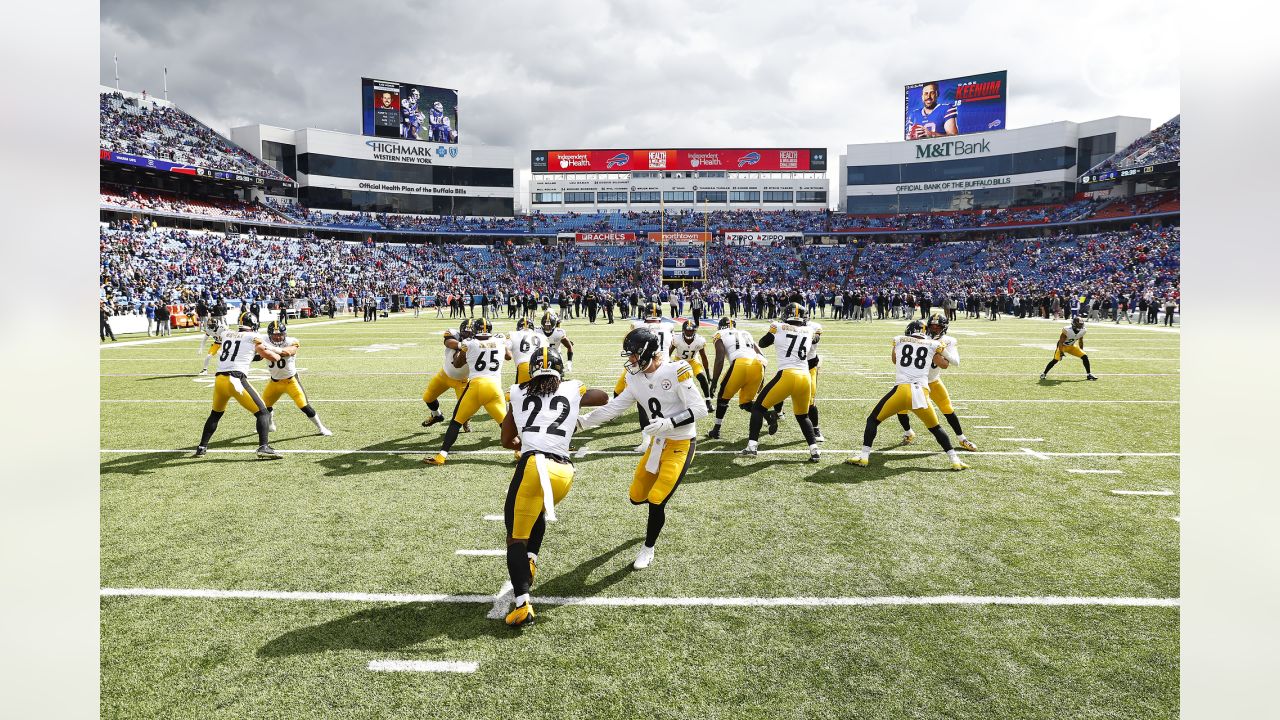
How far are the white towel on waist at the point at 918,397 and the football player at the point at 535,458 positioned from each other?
466cm

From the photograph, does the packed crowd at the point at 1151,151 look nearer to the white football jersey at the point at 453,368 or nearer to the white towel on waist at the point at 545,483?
the white football jersey at the point at 453,368

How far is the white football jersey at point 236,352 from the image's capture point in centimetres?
890

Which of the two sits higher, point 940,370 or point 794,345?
point 794,345

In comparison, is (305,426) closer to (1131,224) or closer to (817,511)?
(817,511)

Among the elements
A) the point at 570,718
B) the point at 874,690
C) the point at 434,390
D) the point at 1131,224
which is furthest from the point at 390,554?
the point at 1131,224

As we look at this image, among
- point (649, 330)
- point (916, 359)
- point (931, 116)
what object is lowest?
point (916, 359)

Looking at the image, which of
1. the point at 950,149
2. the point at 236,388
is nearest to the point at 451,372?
the point at 236,388

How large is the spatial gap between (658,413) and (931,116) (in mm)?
73466

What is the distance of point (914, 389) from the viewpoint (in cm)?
841

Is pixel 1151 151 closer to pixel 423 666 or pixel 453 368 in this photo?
pixel 453 368

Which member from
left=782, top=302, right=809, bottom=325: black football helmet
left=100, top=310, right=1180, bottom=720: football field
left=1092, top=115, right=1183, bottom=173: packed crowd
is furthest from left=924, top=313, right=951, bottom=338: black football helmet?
left=1092, top=115, right=1183, bottom=173: packed crowd

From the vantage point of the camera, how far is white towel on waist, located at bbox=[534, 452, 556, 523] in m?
4.47

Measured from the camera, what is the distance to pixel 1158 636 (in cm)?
440

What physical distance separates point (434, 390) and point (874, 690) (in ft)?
24.8
